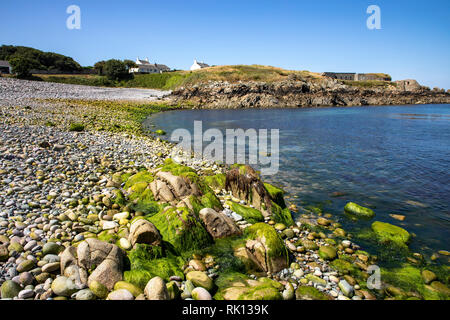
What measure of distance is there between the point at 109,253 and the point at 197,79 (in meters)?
91.7

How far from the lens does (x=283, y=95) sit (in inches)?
3157

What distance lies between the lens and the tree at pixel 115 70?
9606 cm

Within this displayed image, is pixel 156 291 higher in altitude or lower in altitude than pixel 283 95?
lower

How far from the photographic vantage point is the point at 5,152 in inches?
467

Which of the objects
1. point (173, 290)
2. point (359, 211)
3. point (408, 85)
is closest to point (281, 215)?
point (359, 211)

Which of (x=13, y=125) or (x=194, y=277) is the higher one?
(x=13, y=125)

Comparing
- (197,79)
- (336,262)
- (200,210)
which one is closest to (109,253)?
(200,210)

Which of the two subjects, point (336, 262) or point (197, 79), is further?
point (197, 79)

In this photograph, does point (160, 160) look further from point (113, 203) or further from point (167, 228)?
point (167, 228)

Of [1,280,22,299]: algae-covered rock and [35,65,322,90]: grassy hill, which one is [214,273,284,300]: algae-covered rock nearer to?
[1,280,22,299]: algae-covered rock

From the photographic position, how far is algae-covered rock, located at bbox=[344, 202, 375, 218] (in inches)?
377

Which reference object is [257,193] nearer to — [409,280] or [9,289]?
[409,280]

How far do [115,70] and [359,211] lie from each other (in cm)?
10552
